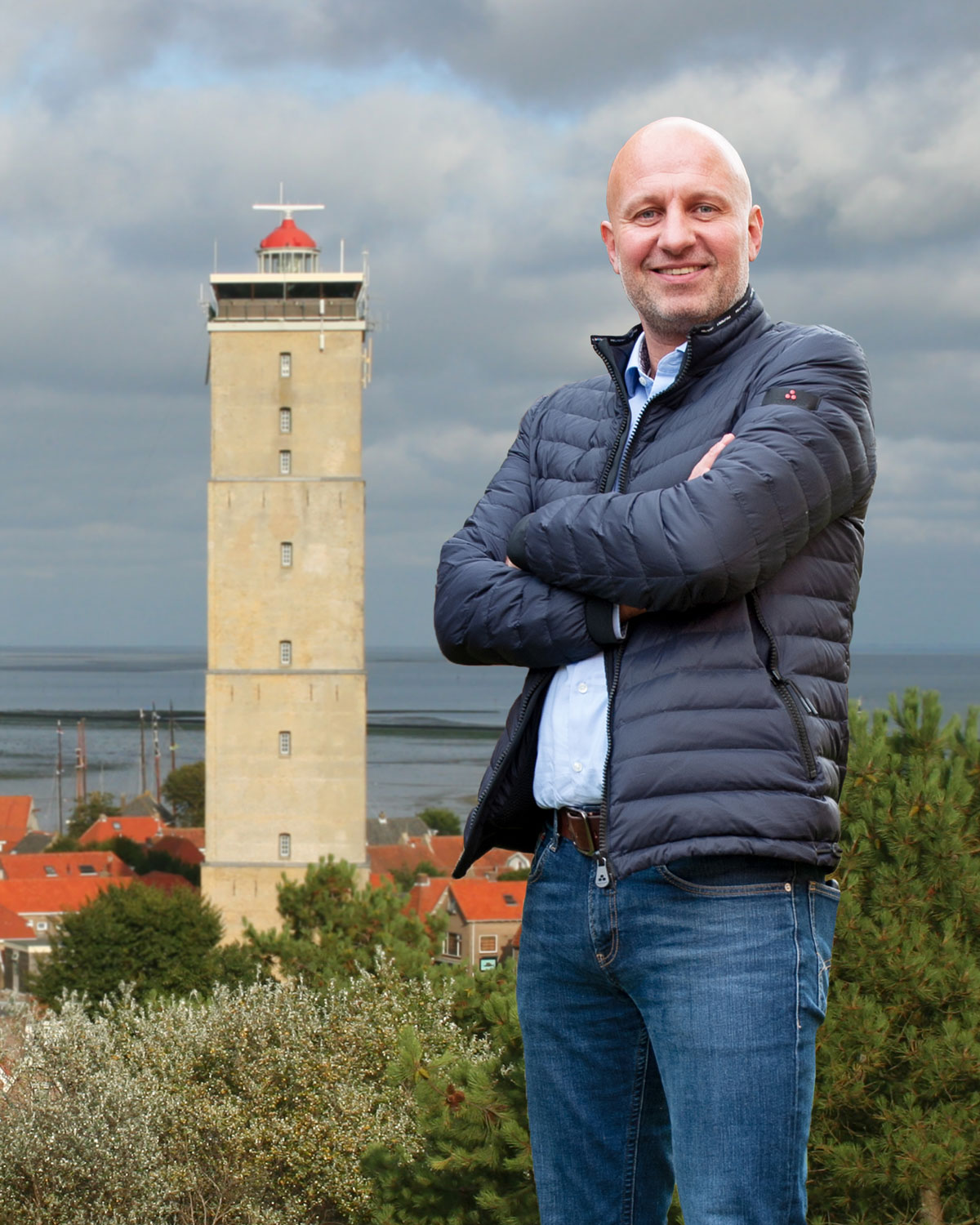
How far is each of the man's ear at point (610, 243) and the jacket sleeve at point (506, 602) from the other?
1.33 ft

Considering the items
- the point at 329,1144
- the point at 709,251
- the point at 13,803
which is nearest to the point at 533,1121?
the point at 709,251

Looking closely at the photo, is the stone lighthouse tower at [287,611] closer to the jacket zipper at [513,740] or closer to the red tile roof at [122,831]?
the red tile roof at [122,831]

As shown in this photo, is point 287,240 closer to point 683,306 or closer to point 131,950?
point 131,950

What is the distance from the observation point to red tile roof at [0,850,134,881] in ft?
181

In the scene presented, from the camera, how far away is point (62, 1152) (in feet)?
36.4

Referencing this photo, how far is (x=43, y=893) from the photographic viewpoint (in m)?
45.5

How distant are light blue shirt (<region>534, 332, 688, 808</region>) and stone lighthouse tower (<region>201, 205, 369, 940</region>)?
127 ft

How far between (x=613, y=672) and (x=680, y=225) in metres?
0.84

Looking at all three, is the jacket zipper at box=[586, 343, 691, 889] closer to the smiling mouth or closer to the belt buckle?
the belt buckle

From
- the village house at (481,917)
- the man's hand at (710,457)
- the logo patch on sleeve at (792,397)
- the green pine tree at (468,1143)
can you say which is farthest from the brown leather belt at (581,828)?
the village house at (481,917)

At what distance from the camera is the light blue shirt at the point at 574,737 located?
255cm

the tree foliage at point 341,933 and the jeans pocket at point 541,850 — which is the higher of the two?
the jeans pocket at point 541,850

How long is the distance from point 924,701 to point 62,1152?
7991mm

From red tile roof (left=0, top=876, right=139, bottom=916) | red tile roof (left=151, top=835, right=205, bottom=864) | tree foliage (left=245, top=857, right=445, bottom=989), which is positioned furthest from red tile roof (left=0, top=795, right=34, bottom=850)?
tree foliage (left=245, top=857, right=445, bottom=989)
